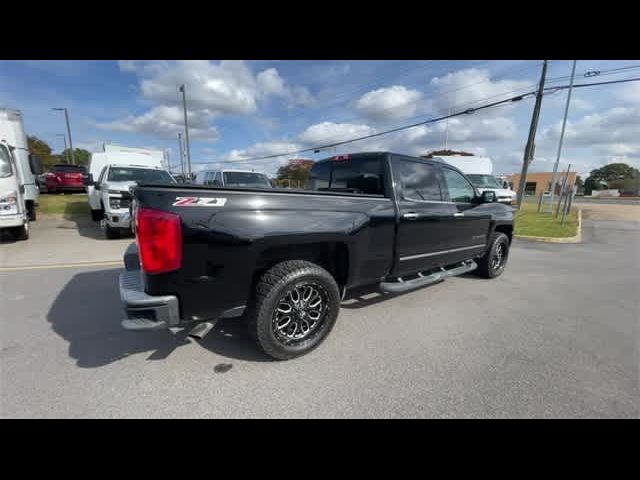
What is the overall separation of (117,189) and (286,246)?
661 cm

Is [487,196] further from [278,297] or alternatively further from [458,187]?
[278,297]

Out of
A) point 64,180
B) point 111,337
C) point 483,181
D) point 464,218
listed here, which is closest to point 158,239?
point 111,337

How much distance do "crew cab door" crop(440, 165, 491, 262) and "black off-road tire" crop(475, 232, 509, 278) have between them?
14.9 inches

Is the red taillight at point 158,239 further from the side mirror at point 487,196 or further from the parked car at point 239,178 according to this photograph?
the parked car at point 239,178

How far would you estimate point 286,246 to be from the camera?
265cm

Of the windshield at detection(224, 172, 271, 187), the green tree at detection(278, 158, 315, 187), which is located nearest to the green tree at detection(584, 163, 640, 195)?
the green tree at detection(278, 158, 315, 187)

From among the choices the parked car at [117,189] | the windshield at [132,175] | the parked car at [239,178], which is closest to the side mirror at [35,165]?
the parked car at [117,189]

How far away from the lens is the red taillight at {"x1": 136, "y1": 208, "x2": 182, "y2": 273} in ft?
6.81

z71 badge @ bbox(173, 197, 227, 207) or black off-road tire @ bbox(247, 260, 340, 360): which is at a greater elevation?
z71 badge @ bbox(173, 197, 227, 207)

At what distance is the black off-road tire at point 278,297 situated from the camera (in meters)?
2.49

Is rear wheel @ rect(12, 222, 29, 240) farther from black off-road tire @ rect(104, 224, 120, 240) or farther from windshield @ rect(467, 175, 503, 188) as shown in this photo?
windshield @ rect(467, 175, 503, 188)

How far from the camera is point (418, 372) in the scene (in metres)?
2.54
